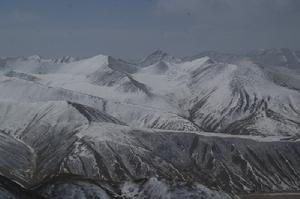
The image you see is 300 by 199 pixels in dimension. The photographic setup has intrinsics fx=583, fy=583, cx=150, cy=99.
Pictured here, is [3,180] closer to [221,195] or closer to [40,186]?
[40,186]

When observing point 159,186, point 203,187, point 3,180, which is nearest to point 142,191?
point 159,186

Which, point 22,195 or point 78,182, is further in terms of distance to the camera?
point 78,182

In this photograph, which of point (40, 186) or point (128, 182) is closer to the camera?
point (40, 186)

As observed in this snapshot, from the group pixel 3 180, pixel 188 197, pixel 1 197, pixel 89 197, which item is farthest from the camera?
pixel 188 197

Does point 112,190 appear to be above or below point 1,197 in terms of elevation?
below

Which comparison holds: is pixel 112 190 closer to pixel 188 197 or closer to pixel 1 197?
pixel 188 197

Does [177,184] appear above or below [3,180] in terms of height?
below

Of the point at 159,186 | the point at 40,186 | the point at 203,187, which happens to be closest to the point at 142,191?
the point at 159,186

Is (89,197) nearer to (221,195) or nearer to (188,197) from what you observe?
(188,197)

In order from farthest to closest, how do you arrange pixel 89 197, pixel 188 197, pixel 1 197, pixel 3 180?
pixel 188 197
pixel 89 197
pixel 3 180
pixel 1 197
